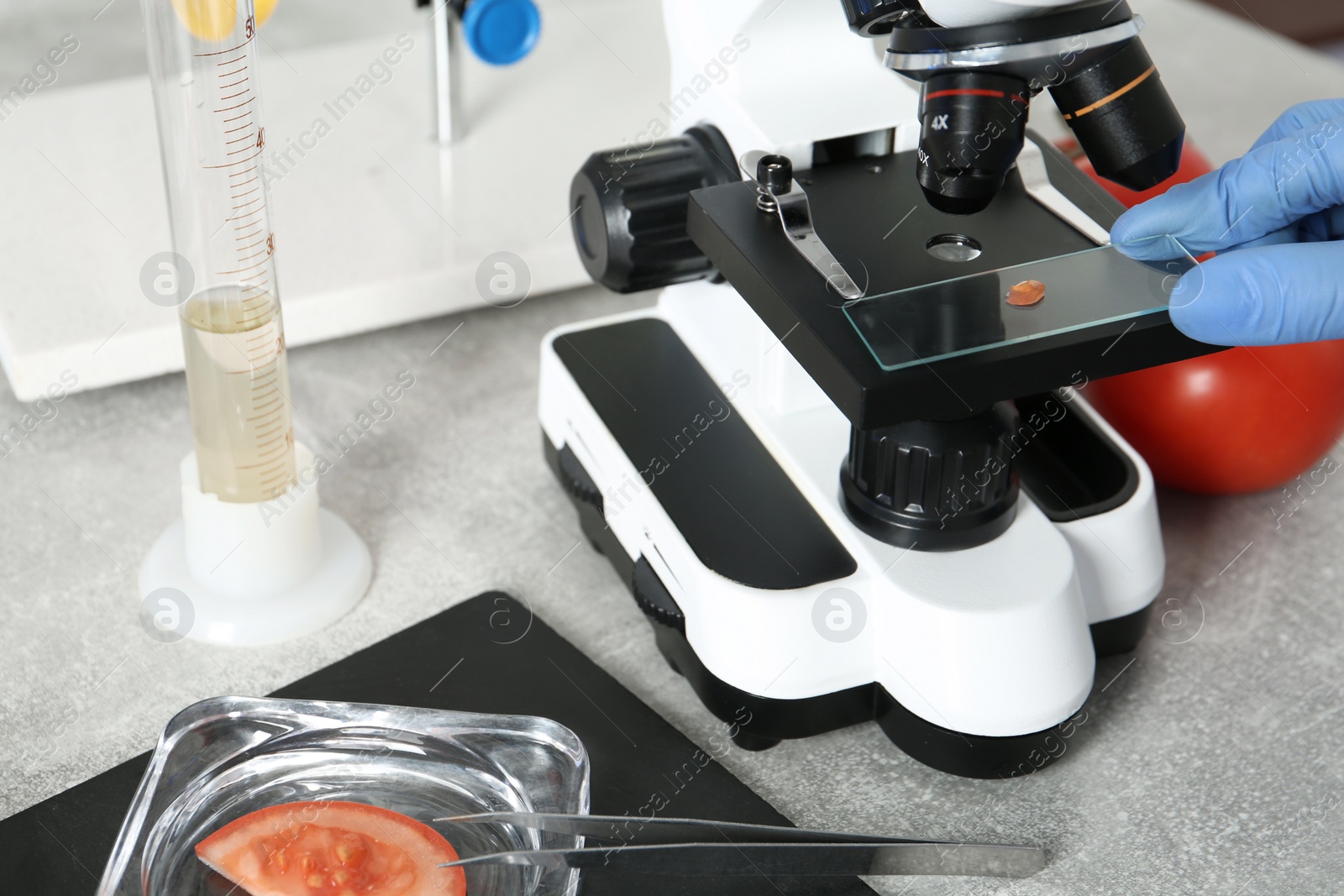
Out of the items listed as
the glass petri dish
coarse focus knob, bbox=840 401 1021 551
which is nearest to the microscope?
coarse focus knob, bbox=840 401 1021 551

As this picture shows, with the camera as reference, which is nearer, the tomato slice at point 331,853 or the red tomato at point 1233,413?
the tomato slice at point 331,853

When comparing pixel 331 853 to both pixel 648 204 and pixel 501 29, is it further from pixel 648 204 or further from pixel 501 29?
pixel 501 29

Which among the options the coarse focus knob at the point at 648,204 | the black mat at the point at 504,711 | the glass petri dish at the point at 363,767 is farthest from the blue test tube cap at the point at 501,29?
the glass petri dish at the point at 363,767

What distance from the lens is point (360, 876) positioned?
0.56 meters

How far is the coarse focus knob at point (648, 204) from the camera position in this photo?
679mm

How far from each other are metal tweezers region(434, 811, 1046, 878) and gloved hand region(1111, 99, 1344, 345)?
0.89 ft

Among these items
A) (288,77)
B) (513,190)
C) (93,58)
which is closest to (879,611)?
(513,190)

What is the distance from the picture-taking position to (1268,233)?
2.15 ft

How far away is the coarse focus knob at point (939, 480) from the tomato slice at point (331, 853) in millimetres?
266

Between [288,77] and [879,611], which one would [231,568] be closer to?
[879,611]

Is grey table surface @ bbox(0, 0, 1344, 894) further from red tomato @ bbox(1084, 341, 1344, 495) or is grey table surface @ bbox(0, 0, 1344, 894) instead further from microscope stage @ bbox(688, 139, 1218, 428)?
microscope stage @ bbox(688, 139, 1218, 428)

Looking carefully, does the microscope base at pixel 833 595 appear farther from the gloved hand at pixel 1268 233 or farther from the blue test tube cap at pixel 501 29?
the blue test tube cap at pixel 501 29

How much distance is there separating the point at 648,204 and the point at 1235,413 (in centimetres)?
39

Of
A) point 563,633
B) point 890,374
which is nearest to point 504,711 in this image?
point 563,633
